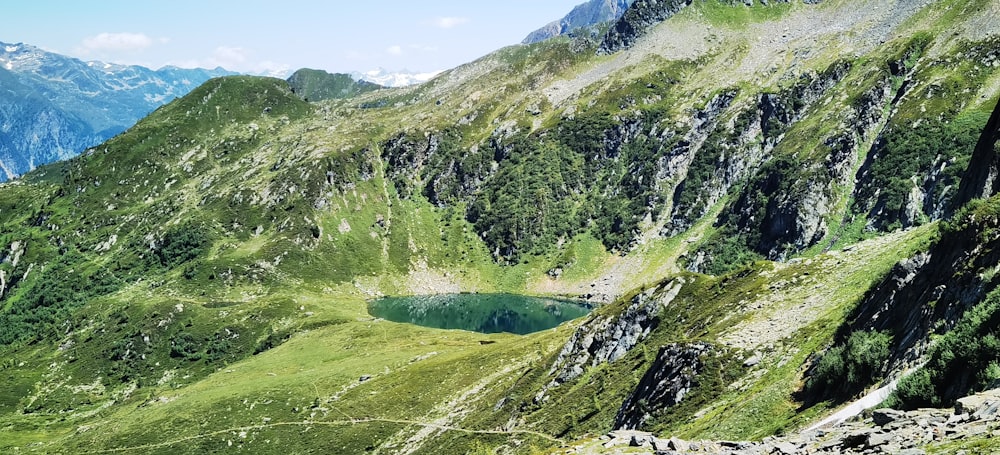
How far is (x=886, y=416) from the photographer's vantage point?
2114cm

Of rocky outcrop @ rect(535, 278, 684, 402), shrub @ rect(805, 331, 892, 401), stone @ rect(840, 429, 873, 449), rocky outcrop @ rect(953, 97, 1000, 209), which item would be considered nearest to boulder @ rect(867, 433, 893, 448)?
stone @ rect(840, 429, 873, 449)

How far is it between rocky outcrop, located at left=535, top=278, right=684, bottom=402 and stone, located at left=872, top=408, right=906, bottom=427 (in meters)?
53.2

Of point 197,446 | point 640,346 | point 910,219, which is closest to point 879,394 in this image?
point 640,346

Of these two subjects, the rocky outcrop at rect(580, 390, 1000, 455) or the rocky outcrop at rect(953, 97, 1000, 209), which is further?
the rocky outcrop at rect(953, 97, 1000, 209)

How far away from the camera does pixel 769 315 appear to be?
53.8 meters

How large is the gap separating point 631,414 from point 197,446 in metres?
93.7

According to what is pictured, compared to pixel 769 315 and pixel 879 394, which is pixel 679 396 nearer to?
pixel 769 315

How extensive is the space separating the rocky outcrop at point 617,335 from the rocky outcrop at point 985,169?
3191 cm

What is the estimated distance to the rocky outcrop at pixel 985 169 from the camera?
151 feet

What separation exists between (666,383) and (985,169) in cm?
2885

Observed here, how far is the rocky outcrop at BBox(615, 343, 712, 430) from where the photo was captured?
49094mm

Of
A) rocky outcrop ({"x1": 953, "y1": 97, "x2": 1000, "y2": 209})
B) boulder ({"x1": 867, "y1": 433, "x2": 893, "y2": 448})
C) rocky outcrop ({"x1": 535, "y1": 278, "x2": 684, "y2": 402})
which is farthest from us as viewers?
rocky outcrop ({"x1": 535, "y1": 278, "x2": 684, "y2": 402})

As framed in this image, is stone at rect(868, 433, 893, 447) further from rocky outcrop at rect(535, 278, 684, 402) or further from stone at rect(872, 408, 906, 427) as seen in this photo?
rocky outcrop at rect(535, 278, 684, 402)

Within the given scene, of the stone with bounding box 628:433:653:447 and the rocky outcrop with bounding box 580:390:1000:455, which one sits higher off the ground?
the rocky outcrop with bounding box 580:390:1000:455
